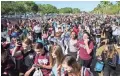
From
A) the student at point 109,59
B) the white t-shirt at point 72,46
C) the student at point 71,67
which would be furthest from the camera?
Answer: the white t-shirt at point 72,46

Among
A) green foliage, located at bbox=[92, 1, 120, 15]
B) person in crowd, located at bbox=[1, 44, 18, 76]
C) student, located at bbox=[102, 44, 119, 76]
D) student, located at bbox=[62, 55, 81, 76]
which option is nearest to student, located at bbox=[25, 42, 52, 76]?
person in crowd, located at bbox=[1, 44, 18, 76]

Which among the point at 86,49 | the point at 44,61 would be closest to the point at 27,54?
the point at 44,61

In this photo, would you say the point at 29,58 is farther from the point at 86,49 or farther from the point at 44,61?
the point at 86,49

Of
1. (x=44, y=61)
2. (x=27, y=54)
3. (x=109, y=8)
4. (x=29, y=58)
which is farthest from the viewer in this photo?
(x=109, y=8)

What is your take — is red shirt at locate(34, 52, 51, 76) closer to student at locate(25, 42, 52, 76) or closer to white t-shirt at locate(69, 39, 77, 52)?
student at locate(25, 42, 52, 76)

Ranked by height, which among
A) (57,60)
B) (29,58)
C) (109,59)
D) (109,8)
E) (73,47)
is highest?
(57,60)

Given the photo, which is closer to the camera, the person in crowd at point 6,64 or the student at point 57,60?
the student at point 57,60

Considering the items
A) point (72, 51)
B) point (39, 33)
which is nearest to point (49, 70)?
point (72, 51)

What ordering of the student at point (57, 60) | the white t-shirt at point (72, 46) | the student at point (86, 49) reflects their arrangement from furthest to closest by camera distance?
the white t-shirt at point (72, 46) < the student at point (86, 49) < the student at point (57, 60)

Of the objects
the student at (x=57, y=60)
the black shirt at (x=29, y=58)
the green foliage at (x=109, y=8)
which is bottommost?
the green foliage at (x=109, y=8)

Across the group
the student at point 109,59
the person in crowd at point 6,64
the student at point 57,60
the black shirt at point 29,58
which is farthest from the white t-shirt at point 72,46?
the student at point 57,60

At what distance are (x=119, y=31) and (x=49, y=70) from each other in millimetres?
12958

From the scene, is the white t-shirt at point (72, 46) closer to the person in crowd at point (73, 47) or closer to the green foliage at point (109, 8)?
the person in crowd at point (73, 47)

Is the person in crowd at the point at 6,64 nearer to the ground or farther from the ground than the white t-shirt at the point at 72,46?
farther from the ground
